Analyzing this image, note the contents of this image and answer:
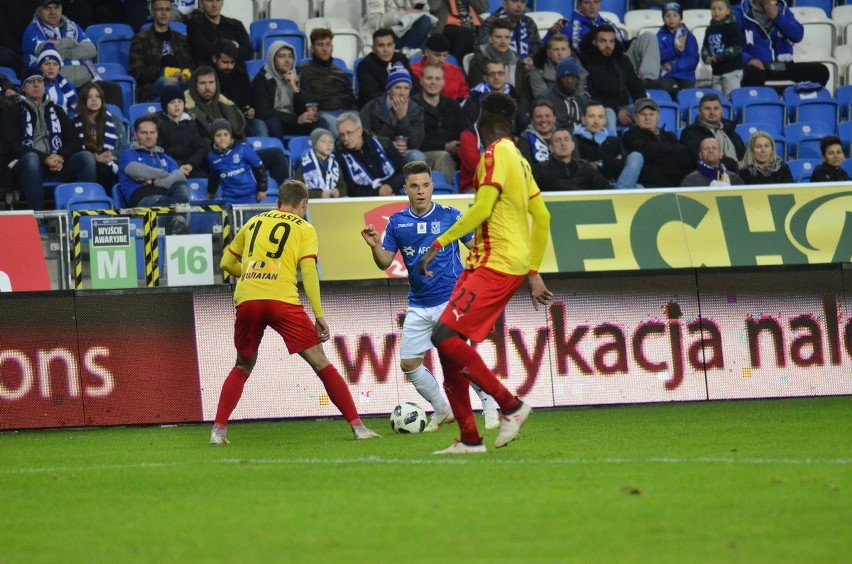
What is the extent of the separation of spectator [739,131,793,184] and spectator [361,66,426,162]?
13.6 feet

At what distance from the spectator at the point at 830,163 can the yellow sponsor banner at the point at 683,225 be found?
2.57 m

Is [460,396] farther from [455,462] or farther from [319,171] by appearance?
[319,171]

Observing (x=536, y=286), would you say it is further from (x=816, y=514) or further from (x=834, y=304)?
(x=834, y=304)

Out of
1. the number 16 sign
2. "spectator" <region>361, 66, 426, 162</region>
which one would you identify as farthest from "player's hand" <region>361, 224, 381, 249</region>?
"spectator" <region>361, 66, 426, 162</region>

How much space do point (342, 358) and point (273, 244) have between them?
2959 millimetres

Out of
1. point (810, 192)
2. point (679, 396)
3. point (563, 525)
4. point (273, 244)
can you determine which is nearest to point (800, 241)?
point (810, 192)

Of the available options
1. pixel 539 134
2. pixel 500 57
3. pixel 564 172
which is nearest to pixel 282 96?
pixel 500 57

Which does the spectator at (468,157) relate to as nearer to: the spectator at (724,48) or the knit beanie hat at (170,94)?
the knit beanie hat at (170,94)

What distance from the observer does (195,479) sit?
8.30m

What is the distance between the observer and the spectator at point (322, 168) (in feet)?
51.8

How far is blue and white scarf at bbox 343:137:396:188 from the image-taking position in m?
16.1

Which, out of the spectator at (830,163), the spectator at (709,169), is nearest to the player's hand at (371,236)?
the spectator at (709,169)

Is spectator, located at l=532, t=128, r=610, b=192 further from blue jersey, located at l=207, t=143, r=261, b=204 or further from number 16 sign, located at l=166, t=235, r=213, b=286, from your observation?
number 16 sign, located at l=166, t=235, r=213, b=286

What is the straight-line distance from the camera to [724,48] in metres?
20.8
